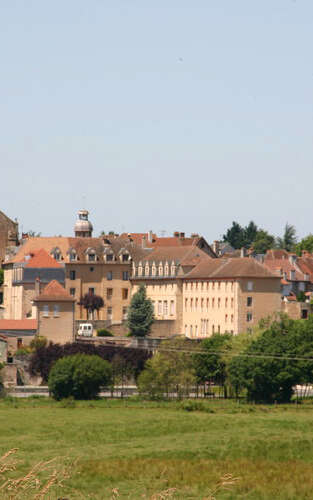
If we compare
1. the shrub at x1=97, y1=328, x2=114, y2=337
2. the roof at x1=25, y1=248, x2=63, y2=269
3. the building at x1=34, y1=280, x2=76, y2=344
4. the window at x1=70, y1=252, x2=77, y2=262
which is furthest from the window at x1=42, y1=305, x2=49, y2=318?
the window at x1=70, y1=252, x2=77, y2=262

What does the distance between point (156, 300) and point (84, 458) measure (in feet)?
256

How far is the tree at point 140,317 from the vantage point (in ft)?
391

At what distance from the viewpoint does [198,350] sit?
97250mm

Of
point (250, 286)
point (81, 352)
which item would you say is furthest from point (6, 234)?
point (81, 352)

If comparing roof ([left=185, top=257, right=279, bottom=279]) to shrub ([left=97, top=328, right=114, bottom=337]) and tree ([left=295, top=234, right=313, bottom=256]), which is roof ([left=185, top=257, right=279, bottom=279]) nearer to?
shrub ([left=97, top=328, right=114, bottom=337])

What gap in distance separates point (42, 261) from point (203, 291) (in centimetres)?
2013

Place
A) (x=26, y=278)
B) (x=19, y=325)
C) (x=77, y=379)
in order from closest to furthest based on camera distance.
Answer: (x=77, y=379), (x=19, y=325), (x=26, y=278)

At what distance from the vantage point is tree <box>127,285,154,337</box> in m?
119

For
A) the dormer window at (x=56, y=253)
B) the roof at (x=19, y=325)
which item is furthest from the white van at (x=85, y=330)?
the dormer window at (x=56, y=253)

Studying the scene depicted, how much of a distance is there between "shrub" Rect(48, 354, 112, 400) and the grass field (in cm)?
251

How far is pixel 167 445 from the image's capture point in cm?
5797

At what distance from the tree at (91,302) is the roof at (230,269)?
1122 centimetres

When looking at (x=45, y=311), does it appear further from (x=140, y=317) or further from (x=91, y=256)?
(x=91, y=256)

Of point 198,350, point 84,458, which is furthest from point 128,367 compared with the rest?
point 84,458
